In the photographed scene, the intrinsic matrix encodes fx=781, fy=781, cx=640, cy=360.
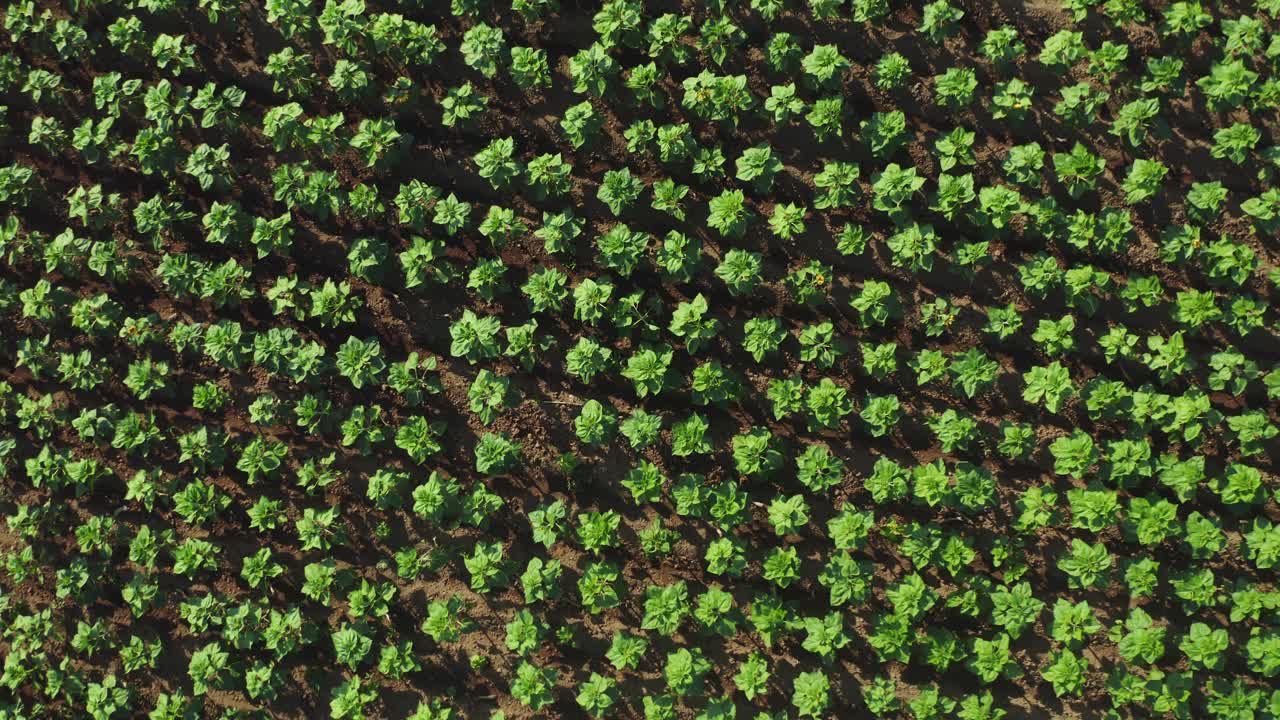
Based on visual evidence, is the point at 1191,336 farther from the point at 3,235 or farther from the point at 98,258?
the point at 3,235

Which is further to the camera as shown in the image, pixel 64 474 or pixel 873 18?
pixel 64 474

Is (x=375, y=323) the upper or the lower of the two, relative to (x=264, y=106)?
lower

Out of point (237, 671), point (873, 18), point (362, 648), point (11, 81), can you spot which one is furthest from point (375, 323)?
point (873, 18)

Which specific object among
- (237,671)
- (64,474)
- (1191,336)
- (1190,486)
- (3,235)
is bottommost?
(237,671)

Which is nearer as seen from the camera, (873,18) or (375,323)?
(873,18)

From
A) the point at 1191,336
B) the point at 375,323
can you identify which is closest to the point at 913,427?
the point at 1191,336

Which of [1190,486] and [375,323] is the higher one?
[1190,486]

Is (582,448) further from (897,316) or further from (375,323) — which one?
(897,316)
